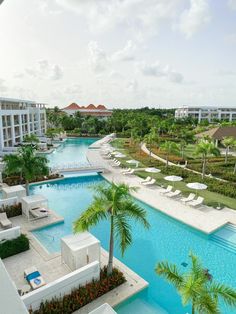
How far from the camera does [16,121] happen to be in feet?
139

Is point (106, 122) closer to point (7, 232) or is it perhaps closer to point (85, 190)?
point (85, 190)

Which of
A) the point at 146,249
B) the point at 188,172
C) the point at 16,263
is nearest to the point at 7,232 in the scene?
the point at 16,263

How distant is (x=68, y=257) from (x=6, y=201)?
767 centimetres

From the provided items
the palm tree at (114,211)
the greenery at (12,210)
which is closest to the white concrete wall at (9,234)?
the greenery at (12,210)

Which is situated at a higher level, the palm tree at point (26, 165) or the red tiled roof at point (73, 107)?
the red tiled roof at point (73, 107)

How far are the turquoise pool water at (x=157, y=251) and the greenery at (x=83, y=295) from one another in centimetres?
84

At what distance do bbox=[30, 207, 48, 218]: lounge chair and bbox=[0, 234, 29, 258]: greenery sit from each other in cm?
309

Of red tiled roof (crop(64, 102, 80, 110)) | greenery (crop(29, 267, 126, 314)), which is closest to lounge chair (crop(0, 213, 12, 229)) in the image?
greenery (crop(29, 267, 126, 314))

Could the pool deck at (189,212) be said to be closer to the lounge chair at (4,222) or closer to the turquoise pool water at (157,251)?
the turquoise pool water at (157,251)

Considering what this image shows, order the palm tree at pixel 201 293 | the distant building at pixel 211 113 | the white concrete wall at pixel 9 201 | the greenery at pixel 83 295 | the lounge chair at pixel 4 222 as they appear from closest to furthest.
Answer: the palm tree at pixel 201 293
the greenery at pixel 83 295
the lounge chair at pixel 4 222
the white concrete wall at pixel 9 201
the distant building at pixel 211 113

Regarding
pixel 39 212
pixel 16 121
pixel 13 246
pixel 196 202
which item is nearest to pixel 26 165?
pixel 39 212

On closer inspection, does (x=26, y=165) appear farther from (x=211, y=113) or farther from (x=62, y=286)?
(x=211, y=113)

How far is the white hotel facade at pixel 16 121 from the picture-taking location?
125 feet

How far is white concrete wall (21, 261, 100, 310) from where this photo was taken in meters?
8.24
